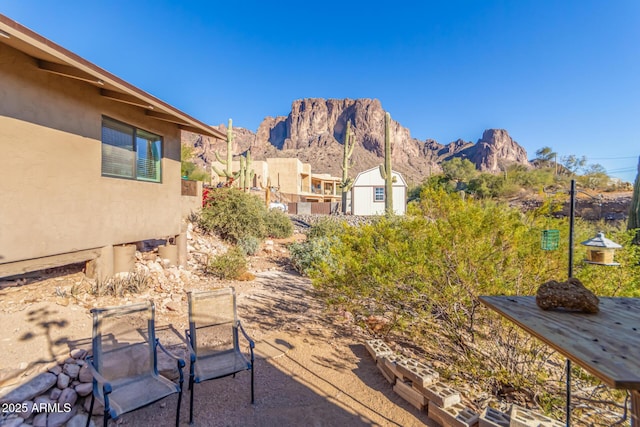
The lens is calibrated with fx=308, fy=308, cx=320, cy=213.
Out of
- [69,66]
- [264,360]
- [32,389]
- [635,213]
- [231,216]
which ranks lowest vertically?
[264,360]

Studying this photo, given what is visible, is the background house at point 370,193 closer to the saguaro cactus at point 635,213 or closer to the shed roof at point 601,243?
the saguaro cactus at point 635,213

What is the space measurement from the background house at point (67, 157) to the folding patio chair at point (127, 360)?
7.47 ft

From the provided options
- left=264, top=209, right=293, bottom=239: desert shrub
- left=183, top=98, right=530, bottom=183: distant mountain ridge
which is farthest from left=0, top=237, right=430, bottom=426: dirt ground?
left=183, top=98, right=530, bottom=183: distant mountain ridge

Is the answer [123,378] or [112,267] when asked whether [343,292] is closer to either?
[123,378]

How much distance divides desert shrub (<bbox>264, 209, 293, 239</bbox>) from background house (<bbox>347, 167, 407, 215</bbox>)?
39.8 feet

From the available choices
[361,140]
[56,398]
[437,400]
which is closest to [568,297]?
[437,400]

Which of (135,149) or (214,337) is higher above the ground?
(135,149)

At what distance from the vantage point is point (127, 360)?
3.21 metres

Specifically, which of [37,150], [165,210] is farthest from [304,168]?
[37,150]

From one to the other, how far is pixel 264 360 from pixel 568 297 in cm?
357

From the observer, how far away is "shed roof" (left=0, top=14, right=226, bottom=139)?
3.61m

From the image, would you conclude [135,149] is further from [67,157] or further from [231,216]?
[231,216]

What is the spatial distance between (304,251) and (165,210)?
13.6 feet

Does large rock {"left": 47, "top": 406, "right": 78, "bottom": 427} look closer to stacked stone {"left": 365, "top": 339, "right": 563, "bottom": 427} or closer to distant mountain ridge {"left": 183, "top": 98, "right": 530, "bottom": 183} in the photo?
stacked stone {"left": 365, "top": 339, "right": 563, "bottom": 427}
